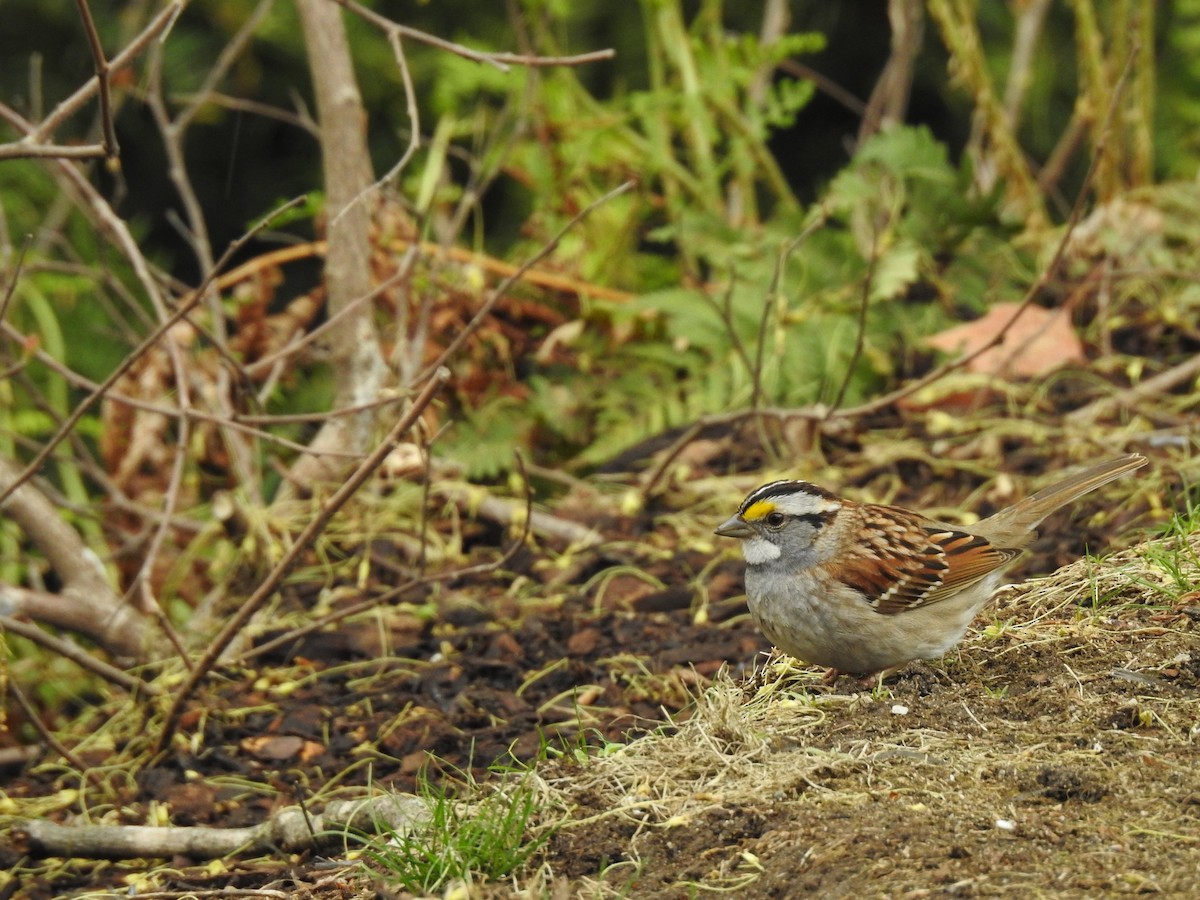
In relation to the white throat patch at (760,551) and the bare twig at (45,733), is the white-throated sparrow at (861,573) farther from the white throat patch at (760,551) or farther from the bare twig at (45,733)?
the bare twig at (45,733)

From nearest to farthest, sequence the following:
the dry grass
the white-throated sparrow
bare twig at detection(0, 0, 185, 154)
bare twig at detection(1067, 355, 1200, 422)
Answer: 1. the dry grass
2. bare twig at detection(0, 0, 185, 154)
3. the white-throated sparrow
4. bare twig at detection(1067, 355, 1200, 422)

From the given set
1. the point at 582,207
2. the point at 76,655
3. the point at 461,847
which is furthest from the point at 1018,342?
the point at 461,847

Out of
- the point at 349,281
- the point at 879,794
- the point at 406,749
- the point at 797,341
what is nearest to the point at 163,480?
the point at 349,281

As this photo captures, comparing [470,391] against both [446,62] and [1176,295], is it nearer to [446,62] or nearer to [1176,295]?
[446,62]

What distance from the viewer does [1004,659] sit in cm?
396

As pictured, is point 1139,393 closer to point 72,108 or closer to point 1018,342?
point 1018,342

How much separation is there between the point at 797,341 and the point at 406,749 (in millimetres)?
2849

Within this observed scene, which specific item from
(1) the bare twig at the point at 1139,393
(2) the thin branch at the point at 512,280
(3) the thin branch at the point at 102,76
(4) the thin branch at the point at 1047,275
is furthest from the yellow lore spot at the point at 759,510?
(1) the bare twig at the point at 1139,393

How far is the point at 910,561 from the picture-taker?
4.16 metres

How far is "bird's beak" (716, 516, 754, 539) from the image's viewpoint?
425 cm

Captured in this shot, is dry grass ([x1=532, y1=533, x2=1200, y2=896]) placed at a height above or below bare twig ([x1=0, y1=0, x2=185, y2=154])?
below

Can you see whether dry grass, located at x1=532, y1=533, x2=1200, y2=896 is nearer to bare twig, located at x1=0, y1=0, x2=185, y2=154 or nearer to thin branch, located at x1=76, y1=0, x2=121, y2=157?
thin branch, located at x1=76, y1=0, x2=121, y2=157

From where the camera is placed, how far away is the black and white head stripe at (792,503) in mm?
4227

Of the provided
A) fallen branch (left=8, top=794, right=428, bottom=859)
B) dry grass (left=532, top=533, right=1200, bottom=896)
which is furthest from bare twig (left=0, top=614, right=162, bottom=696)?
dry grass (left=532, top=533, right=1200, bottom=896)
